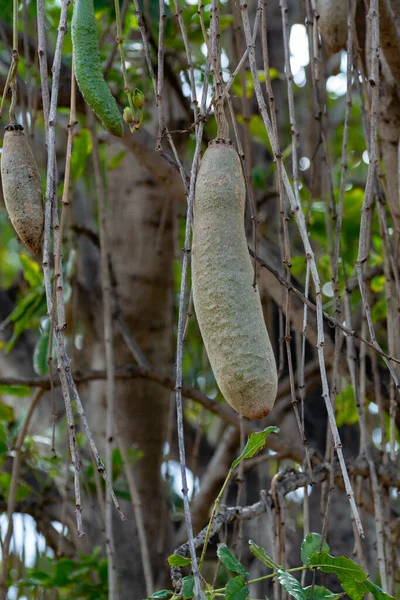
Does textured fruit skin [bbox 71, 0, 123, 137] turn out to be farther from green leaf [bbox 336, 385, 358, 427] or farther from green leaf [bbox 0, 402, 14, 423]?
green leaf [bbox 0, 402, 14, 423]

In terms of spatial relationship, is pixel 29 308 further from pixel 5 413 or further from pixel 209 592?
pixel 209 592

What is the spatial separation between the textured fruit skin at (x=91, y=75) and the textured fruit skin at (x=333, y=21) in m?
0.49

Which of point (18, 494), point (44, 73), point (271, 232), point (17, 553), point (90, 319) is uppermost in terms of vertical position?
point (271, 232)

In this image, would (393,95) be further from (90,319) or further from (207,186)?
(90,319)

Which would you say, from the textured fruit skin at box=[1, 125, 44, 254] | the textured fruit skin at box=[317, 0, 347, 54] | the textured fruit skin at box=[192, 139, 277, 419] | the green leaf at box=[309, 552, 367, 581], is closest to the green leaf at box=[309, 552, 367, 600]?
the green leaf at box=[309, 552, 367, 581]

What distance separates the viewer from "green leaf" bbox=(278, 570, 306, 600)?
2.62 ft

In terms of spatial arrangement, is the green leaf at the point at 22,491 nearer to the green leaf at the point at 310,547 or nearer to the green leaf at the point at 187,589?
the green leaf at the point at 310,547

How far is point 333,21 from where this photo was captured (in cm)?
122

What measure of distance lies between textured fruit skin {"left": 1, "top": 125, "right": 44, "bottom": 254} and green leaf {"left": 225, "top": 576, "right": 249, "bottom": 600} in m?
0.38

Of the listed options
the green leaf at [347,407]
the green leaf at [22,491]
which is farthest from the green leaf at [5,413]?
the green leaf at [347,407]

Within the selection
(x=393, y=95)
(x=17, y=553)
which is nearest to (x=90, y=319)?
(x=17, y=553)

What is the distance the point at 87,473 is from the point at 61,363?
56.9 inches

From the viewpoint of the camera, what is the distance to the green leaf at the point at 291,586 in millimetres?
800

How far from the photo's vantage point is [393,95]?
1.34 metres
